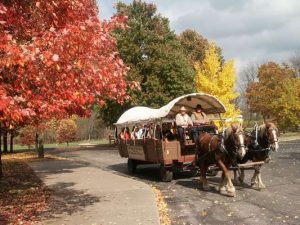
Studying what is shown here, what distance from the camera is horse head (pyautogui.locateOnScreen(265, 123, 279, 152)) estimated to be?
41.6 feet

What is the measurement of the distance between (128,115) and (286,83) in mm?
34895

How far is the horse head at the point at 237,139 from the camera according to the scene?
12469 millimetres

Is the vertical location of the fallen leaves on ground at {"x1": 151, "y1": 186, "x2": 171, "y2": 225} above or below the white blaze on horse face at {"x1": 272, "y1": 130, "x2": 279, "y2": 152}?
below

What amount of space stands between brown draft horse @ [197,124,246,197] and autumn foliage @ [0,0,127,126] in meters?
4.34

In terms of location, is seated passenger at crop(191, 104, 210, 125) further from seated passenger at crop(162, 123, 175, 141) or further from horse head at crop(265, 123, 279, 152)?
horse head at crop(265, 123, 279, 152)

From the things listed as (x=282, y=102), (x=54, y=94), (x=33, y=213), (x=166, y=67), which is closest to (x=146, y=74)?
(x=166, y=67)

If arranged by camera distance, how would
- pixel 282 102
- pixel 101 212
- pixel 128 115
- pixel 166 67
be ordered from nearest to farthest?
pixel 101 212, pixel 128 115, pixel 166 67, pixel 282 102

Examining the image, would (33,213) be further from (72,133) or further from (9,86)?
(72,133)

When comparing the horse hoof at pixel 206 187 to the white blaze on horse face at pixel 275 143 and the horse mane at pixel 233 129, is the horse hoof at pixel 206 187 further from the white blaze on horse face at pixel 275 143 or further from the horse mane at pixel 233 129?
the white blaze on horse face at pixel 275 143

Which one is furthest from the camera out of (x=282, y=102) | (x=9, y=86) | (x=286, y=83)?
(x=286, y=83)

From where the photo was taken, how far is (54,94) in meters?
8.33

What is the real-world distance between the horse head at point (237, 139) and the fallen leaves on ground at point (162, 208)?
2.62 meters

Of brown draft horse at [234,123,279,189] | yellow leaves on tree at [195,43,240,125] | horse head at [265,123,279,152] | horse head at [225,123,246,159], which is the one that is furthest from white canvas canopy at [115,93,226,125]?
yellow leaves on tree at [195,43,240,125]

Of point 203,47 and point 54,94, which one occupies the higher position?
point 203,47
